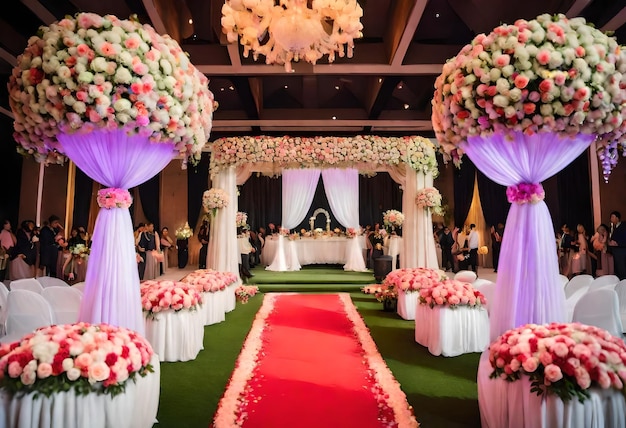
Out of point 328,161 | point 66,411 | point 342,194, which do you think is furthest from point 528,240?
point 342,194

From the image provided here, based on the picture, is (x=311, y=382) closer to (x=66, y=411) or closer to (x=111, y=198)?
(x=66, y=411)

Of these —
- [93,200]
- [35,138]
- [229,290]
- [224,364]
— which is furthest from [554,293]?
[93,200]

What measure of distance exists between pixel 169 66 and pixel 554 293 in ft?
11.9

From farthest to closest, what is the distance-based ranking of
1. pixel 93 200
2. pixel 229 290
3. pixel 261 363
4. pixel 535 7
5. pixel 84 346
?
pixel 93 200, pixel 229 290, pixel 535 7, pixel 261 363, pixel 84 346

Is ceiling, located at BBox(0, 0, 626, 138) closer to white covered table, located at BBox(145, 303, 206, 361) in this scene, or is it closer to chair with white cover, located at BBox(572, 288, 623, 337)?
chair with white cover, located at BBox(572, 288, 623, 337)

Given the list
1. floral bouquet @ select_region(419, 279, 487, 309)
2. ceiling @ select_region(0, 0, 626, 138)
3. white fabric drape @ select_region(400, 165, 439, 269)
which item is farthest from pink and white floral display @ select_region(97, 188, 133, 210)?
white fabric drape @ select_region(400, 165, 439, 269)

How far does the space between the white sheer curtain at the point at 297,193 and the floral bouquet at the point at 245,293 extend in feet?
19.9

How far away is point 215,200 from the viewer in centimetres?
929

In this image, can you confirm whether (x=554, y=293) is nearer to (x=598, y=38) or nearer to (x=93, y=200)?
(x=598, y=38)

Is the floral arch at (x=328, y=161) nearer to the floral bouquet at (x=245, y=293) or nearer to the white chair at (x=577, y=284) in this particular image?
the floral bouquet at (x=245, y=293)

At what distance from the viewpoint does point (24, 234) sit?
32.2ft

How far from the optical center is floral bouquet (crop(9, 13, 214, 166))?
3281mm

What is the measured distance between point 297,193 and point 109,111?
12.5 m

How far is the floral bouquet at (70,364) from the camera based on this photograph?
2396 millimetres
